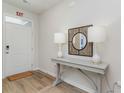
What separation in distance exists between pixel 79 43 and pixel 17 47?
2475mm

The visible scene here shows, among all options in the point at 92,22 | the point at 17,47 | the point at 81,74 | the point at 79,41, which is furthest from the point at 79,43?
the point at 17,47

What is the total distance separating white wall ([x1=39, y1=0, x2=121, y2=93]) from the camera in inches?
67.7

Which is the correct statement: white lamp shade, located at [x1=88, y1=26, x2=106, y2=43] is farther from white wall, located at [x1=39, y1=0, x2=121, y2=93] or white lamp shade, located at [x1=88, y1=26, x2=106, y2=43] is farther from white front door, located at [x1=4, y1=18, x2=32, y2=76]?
white front door, located at [x1=4, y1=18, x2=32, y2=76]

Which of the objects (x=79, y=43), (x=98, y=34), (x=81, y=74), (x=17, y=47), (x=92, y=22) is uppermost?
(x=92, y=22)

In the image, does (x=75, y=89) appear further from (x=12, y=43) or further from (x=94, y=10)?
(x=12, y=43)

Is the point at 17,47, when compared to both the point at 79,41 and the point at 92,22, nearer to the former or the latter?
the point at 79,41

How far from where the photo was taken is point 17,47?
3.32 meters

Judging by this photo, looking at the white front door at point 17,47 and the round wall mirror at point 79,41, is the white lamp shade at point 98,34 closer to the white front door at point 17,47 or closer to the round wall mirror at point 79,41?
the round wall mirror at point 79,41

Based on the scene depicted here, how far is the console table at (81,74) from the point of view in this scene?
1.72 meters

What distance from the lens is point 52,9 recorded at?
324 centimetres

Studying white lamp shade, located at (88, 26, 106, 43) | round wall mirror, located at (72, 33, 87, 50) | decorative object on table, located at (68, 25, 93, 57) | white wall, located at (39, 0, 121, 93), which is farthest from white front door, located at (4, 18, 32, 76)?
white lamp shade, located at (88, 26, 106, 43)

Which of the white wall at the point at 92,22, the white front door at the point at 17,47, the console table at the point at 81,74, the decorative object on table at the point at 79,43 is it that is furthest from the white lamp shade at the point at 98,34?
the white front door at the point at 17,47

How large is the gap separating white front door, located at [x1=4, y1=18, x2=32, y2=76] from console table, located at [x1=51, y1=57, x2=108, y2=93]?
1.75m

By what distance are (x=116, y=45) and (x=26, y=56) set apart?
3301mm
